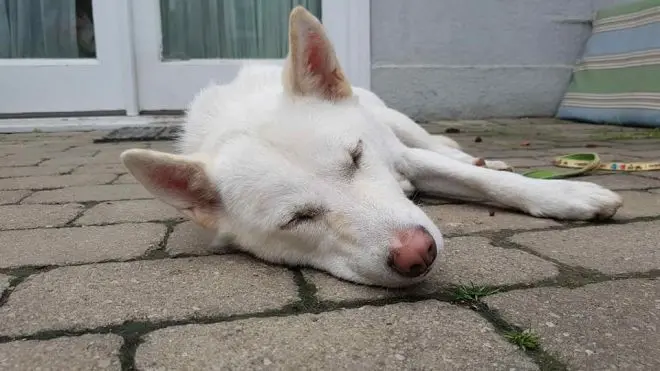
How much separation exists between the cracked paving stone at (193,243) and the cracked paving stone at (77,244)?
6 cm

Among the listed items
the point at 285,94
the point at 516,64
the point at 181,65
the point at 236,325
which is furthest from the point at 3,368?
the point at 516,64

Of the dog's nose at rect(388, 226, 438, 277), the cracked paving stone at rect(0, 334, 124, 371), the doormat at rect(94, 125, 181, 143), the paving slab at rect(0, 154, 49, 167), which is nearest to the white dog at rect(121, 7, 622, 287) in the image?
the dog's nose at rect(388, 226, 438, 277)

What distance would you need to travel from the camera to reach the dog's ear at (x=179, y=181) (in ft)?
5.68

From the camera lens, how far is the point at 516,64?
6.83m

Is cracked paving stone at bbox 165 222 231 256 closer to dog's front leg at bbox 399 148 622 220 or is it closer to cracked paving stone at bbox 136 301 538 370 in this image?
cracked paving stone at bbox 136 301 538 370

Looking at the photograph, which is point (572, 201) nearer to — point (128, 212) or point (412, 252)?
point (412, 252)

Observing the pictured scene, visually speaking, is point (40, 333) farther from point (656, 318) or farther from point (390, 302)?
point (656, 318)

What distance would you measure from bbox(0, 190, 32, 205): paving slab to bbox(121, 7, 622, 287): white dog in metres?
1.15

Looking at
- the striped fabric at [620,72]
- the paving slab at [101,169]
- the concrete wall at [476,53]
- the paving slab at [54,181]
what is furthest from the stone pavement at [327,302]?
the concrete wall at [476,53]

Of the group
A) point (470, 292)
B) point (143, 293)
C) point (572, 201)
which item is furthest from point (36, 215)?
point (572, 201)

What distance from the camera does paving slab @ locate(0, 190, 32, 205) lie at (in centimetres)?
286

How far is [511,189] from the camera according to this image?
7.26 ft

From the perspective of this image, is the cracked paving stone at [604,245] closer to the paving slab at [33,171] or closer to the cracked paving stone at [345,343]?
the cracked paving stone at [345,343]

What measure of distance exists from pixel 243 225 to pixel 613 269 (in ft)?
3.53
